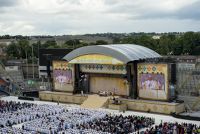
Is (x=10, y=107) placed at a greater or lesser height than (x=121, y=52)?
lesser

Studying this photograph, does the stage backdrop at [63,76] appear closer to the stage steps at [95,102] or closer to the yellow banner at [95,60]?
the yellow banner at [95,60]

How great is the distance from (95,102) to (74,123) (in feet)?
40.3

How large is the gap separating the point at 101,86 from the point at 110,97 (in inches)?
166

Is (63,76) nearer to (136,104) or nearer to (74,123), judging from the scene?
(136,104)

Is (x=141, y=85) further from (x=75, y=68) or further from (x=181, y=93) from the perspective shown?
(x=75, y=68)

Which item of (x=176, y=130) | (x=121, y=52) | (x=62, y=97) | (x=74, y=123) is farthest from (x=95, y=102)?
(x=176, y=130)

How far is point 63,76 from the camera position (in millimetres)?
59344

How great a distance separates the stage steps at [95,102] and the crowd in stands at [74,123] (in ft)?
15.9

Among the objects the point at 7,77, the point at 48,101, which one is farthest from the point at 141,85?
the point at 7,77

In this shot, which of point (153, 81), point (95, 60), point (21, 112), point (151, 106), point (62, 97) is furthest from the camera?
point (62, 97)

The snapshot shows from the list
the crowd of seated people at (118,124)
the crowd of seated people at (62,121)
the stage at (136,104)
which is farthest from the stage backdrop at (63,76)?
the crowd of seated people at (118,124)

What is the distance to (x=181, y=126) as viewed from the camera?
35.7 m

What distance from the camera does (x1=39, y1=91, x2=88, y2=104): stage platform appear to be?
55688 millimetres

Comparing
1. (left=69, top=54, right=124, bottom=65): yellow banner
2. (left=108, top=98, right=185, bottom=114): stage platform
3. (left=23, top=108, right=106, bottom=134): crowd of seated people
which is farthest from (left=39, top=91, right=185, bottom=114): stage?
(left=23, top=108, right=106, bottom=134): crowd of seated people
